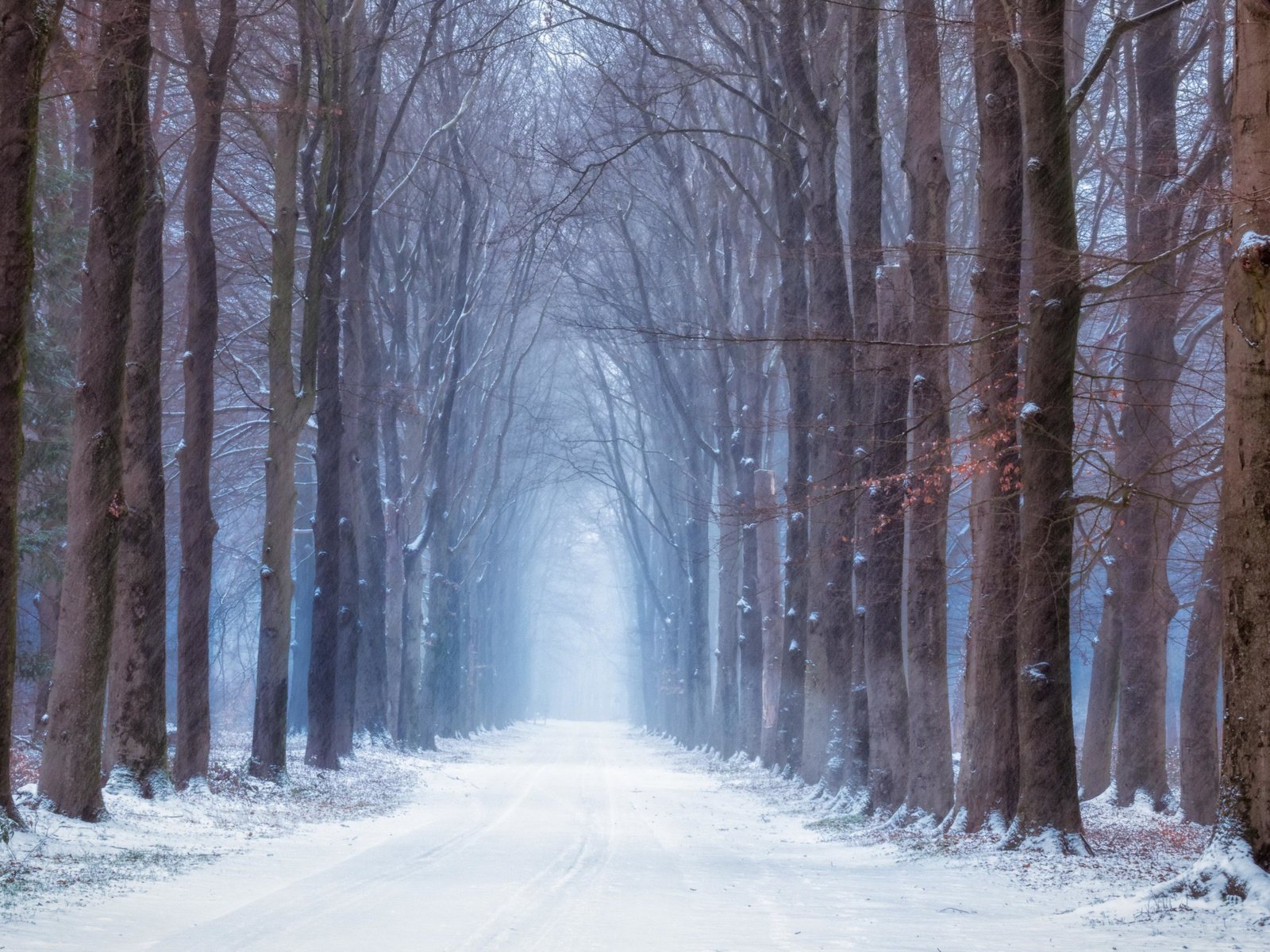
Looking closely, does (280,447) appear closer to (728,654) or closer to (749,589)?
(749,589)

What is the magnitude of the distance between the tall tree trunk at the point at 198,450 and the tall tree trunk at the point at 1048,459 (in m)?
9.83

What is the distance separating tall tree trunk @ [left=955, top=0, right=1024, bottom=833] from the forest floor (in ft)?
2.91

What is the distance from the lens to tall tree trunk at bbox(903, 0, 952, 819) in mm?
15602

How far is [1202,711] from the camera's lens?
1841 centimetres

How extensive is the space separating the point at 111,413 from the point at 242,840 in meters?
4.43

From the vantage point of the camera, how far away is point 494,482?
37.5 metres

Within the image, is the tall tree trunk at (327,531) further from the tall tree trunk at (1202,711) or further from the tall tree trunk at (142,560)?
the tall tree trunk at (1202,711)

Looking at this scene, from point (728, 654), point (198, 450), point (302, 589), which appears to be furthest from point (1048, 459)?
point (302, 589)

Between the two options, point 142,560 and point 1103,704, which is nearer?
point 142,560

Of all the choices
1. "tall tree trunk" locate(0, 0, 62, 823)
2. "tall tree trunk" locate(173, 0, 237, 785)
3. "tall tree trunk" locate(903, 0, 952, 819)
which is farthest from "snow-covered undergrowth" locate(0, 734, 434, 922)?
"tall tree trunk" locate(903, 0, 952, 819)

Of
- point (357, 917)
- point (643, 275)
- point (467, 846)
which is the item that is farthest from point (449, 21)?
point (357, 917)

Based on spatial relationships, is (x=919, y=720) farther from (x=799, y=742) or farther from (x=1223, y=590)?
(x=799, y=742)

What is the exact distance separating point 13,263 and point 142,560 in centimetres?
532

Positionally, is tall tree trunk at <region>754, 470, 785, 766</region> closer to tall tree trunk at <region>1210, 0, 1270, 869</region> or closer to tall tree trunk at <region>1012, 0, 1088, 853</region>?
tall tree trunk at <region>1012, 0, 1088, 853</region>
